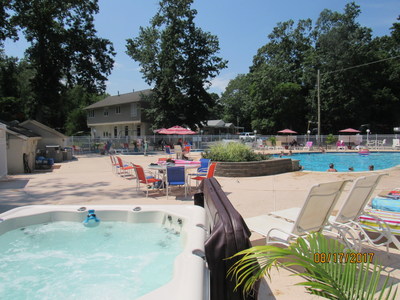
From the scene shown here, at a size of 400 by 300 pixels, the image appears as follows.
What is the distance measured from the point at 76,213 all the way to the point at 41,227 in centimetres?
64

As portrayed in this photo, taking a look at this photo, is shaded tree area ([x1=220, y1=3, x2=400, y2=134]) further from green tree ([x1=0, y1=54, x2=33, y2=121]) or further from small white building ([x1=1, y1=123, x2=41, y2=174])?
small white building ([x1=1, y1=123, x2=41, y2=174])

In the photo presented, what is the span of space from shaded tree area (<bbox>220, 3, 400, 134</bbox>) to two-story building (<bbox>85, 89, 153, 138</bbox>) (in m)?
17.8

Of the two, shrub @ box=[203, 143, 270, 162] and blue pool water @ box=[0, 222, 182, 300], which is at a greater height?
shrub @ box=[203, 143, 270, 162]

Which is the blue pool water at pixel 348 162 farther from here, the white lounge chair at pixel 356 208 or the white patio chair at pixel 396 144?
the white lounge chair at pixel 356 208

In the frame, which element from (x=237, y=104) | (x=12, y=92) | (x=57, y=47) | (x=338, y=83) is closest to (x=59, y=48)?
(x=57, y=47)

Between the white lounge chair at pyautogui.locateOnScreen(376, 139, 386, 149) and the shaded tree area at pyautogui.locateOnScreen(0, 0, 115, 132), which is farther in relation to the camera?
the white lounge chair at pyautogui.locateOnScreen(376, 139, 386, 149)

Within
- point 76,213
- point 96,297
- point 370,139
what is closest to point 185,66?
point 370,139

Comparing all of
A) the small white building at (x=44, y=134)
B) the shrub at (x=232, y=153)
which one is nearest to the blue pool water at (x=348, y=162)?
Answer: the shrub at (x=232, y=153)

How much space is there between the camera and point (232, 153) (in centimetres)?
1150

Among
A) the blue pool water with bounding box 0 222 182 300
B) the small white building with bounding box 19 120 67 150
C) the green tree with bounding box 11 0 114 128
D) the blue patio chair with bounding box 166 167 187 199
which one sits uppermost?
the green tree with bounding box 11 0 114 128

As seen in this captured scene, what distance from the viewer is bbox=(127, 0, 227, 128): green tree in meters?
29.8

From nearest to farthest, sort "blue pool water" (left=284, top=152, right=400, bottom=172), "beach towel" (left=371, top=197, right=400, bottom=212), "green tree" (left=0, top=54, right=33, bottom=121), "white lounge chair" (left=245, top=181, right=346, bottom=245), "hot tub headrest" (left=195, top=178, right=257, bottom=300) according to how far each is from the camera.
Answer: "hot tub headrest" (left=195, top=178, right=257, bottom=300) → "white lounge chair" (left=245, top=181, right=346, bottom=245) → "beach towel" (left=371, top=197, right=400, bottom=212) → "blue pool water" (left=284, top=152, right=400, bottom=172) → "green tree" (left=0, top=54, right=33, bottom=121)

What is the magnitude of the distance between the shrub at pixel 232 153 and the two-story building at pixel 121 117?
71.9 feet

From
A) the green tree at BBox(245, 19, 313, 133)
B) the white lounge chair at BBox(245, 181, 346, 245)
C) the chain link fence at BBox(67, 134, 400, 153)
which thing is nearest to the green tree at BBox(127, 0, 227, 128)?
the chain link fence at BBox(67, 134, 400, 153)
